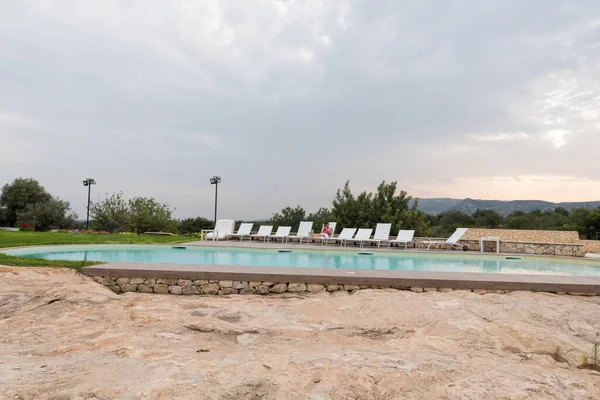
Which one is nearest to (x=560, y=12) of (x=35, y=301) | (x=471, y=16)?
(x=471, y=16)

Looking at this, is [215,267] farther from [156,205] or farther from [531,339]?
[156,205]

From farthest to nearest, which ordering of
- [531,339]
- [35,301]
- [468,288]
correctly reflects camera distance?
[468,288] < [35,301] < [531,339]

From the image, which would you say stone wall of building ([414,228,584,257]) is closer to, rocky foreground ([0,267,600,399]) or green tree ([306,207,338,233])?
rocky foreground ([0,267,600,399])

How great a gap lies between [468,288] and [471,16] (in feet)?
34.1

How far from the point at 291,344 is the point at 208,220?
2057 cm

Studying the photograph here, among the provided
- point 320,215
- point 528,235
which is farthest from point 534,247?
point 320,215

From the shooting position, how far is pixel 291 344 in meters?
3.39

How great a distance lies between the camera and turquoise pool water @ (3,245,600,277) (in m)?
9.34

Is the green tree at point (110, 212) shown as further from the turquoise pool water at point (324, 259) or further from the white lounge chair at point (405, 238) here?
the white lounge chair at point (405, 238)

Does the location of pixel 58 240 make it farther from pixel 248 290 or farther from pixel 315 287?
pixel 315 287

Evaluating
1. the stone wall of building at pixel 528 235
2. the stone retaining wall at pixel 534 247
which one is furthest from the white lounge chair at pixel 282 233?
the stone wall of building at pixel 528 235

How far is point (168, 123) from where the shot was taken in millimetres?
17469

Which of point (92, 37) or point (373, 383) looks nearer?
point (373, 383)

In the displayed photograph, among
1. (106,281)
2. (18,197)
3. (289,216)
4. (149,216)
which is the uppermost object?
(18,197)
